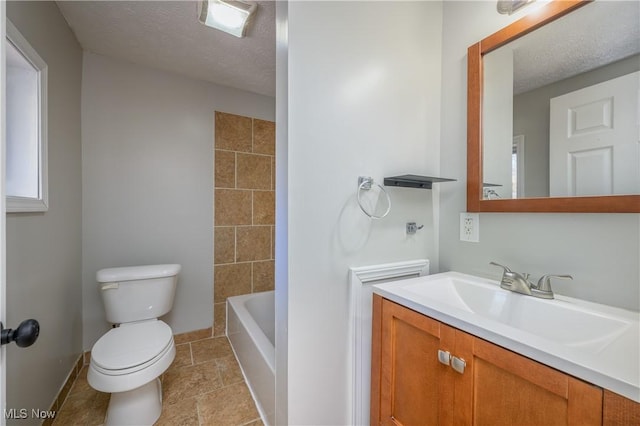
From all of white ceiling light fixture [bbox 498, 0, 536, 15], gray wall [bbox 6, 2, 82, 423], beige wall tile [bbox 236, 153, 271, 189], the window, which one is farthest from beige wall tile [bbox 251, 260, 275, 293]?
white ceiling light fixture [bbox 498, 0, 536, 15]

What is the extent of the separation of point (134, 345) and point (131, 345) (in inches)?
0.6

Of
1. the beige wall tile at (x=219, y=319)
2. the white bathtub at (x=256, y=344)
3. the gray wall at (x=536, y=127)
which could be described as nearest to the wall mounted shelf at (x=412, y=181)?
the gray wall at (x=536, y=127)

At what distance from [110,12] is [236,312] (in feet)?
7.07

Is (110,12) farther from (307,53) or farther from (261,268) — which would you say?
(261,268)

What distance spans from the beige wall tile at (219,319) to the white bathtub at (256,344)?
0.29 feet

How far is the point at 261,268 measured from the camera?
2553mm

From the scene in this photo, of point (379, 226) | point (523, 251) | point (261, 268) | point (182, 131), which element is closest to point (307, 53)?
point (379, 226)

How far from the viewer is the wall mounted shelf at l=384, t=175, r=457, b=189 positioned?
1.19 m

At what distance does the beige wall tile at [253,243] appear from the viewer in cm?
244

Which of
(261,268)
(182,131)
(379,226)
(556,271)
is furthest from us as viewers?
(261,268)

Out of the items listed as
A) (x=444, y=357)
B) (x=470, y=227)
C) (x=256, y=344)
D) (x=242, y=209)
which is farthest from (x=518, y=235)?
(x=242, y=209)

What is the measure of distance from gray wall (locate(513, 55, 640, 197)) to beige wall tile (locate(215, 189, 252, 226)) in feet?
6.94

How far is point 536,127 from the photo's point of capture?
1057 millimetres

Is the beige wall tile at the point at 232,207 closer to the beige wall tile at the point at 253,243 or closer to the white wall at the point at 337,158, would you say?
the beige wall tile at the point at 253,243
